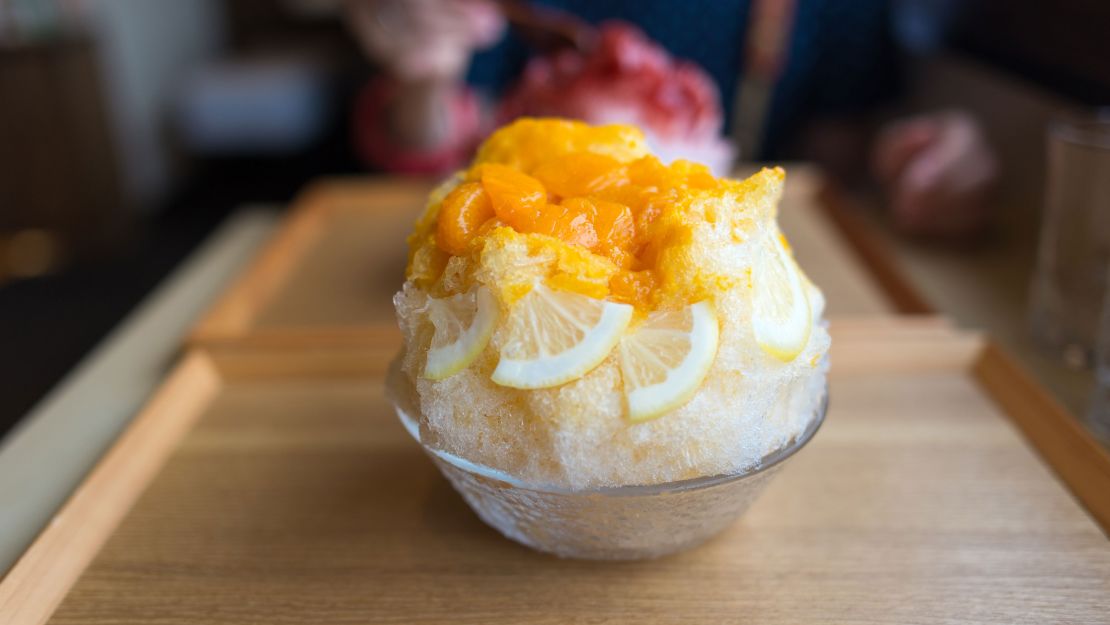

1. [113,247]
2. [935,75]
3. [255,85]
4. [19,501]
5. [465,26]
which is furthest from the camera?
[255,85]

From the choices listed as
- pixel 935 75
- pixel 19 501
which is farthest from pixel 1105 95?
pixel 19 501

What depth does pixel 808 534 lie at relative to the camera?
50 cm

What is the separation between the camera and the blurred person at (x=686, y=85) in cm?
80

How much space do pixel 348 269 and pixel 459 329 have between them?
579 mm

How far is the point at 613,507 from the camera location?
0.40m

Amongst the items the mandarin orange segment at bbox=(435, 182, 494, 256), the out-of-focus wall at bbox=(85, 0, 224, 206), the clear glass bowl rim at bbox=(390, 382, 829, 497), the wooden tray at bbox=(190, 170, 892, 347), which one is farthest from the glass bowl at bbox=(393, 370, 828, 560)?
the out-of-focus wall at bbox=(85, 0, 224, 206)

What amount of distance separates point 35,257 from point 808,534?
7.36ft

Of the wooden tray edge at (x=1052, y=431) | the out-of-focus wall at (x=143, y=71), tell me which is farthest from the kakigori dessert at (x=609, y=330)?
the out-of-focus wall at (x=143, y=71)

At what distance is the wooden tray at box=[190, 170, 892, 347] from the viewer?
2.56 feet

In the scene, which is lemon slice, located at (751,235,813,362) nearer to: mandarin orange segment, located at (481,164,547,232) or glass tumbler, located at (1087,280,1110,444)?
mandarin orange segment, located at (481,164,547,232)

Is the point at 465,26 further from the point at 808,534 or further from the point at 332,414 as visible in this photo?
the point at 808,534

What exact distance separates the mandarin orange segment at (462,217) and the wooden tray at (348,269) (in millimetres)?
311

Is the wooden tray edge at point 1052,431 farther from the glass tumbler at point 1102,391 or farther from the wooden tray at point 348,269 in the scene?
the wooden tray at point 348,269

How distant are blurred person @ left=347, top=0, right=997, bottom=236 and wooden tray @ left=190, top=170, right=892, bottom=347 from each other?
0.40ft
